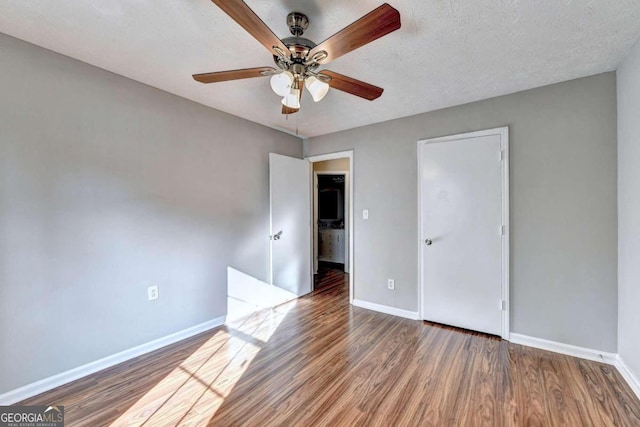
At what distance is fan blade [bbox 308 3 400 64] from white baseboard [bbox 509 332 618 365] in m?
2.70

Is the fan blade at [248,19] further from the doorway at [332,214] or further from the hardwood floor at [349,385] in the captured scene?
the doorway at [332,214]

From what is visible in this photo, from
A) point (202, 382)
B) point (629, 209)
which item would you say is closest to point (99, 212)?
point (202, 382)

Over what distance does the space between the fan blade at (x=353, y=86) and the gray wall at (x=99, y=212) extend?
5.36 ft

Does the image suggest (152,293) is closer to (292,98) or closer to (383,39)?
(292,98)

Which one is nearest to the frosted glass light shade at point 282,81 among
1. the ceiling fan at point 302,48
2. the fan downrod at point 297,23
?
the ceiling fan at point 302,48

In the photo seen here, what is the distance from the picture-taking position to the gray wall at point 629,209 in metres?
1.74

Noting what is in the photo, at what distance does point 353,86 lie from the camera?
174 cm

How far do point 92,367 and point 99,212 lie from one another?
1.15 metres

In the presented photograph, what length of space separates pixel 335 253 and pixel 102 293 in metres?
4.00

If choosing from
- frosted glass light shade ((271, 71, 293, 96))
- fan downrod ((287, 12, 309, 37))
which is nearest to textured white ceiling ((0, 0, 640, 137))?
fan downrod ((287, 12, 309, 37))

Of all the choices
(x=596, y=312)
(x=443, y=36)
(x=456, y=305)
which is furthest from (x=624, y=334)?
(x=443, y=36)

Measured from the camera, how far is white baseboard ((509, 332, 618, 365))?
2.06 metres

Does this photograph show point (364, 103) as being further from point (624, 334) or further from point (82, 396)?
point (82, 396)

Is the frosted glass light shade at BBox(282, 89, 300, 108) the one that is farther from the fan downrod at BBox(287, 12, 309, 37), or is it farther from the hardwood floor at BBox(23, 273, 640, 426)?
the hardwood floor at BBox(23, 273, 640, 426)
